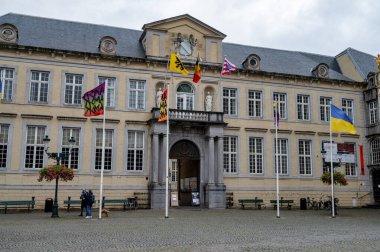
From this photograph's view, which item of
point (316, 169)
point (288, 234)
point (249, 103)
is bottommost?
point (288, 234)

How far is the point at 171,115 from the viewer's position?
32.4 m

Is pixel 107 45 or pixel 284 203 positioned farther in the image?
pixel 284 203

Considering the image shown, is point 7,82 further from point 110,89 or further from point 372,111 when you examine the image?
point 372,111

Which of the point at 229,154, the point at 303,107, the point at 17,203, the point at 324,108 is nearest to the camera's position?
the point at 17,203

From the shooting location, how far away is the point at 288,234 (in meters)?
15.6

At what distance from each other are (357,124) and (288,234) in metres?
27.4

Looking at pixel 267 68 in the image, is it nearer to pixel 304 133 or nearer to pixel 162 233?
pixel 304 133

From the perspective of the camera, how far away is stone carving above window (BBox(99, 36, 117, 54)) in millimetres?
33062

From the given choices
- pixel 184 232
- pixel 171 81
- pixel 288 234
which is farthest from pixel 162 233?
pixel 171 81

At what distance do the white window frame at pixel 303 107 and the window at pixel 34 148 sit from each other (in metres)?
21.9

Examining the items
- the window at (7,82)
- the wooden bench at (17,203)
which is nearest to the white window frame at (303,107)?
the wooden bench at (17,203)

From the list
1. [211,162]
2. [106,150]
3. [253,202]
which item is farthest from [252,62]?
[106,150]

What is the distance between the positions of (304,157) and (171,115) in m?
13.1

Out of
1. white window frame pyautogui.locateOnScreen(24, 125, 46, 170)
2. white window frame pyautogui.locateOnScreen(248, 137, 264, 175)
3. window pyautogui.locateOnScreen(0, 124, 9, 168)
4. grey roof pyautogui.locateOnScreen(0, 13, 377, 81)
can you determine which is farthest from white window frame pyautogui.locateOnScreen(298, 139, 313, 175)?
window pyautogui.locateOnScreen(0, 124, 9, 168)
